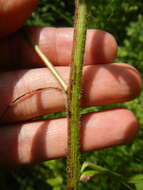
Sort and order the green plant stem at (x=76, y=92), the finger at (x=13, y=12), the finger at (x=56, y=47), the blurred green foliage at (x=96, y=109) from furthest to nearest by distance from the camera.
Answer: the blurred green foliage at (x=96, y=109)
the finger at (x=56, y=47)
the finger at (x=13, y=12)
the green plant stem at (x=76, y=92)

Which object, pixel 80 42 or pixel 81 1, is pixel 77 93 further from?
Answer: pixel 81 1

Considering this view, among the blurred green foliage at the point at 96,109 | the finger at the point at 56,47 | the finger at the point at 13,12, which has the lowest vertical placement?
the blurred green foliage at the point at 96,109

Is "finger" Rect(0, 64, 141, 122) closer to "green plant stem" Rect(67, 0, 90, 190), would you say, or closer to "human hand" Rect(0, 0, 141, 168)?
Answer: "human hand" Rect(0, 0, 141, 168)

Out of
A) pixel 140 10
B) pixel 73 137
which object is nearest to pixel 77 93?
pixel 73 137

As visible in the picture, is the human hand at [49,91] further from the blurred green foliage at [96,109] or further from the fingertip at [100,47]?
the blurred green foliage at [96,109]

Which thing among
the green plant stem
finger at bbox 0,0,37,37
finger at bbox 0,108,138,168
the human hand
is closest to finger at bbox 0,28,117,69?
the human hand

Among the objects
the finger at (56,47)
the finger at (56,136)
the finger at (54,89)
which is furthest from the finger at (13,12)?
the finger at (56,136)
